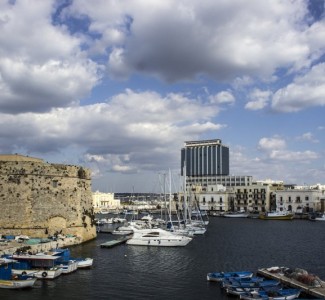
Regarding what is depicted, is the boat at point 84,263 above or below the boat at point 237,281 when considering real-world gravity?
above

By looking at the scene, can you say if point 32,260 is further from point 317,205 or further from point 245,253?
point 317,205

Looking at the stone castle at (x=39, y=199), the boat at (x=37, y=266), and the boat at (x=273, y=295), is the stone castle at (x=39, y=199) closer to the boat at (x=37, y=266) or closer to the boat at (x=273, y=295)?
the boat at (x=37, y=266)

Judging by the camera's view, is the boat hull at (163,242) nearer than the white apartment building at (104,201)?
Yes

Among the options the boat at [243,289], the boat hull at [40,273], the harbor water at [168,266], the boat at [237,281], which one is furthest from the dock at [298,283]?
the boat hull at [40,273]

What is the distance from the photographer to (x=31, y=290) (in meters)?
25.2

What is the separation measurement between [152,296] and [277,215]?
81.0m

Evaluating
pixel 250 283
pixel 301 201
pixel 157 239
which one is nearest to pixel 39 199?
pixel 157 239

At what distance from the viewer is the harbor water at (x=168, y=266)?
80.9ft

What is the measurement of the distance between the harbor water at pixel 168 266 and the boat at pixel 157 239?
2.58ft

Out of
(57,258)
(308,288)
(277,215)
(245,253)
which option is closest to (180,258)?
(245,253)

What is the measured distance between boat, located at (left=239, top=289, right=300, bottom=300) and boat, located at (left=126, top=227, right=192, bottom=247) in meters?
20.3

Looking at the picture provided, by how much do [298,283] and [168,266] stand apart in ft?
34.3

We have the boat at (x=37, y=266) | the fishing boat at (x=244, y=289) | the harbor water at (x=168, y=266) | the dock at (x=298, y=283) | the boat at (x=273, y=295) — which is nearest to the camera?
the boat at (x=273, y=295)

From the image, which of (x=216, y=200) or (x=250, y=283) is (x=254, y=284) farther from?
(x=216, y=200)
